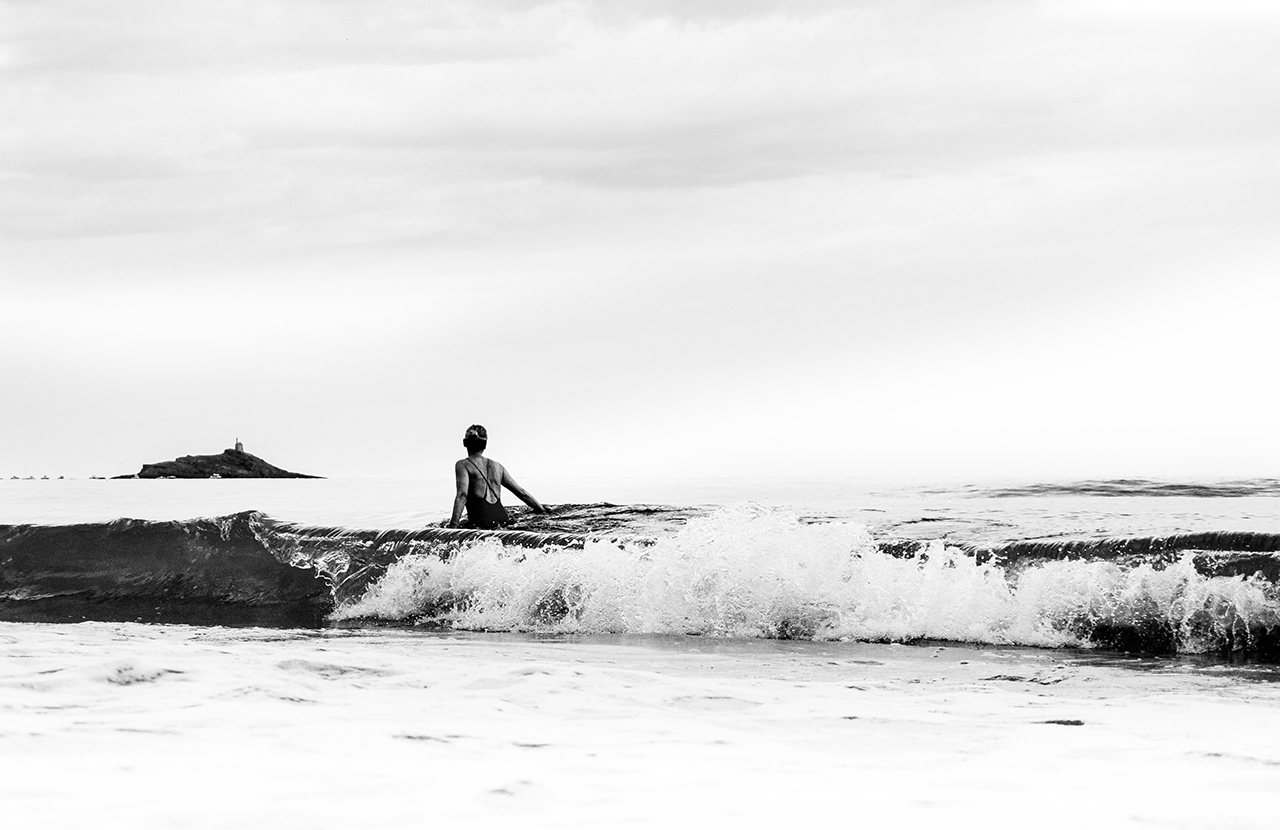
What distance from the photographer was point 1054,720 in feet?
13.4

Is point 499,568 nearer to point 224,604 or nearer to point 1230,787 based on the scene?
point 224,604

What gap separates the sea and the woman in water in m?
1.51

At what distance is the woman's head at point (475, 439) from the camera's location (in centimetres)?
1265

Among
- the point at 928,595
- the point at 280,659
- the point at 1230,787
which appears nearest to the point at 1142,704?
→ the point at 1230,787

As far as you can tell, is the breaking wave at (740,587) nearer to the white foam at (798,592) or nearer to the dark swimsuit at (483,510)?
the white foam at (798,592)

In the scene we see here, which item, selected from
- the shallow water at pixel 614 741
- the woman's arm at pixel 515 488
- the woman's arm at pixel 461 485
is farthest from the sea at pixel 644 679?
the woman's arm at pixel 515 488

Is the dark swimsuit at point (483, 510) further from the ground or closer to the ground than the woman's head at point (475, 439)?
closer to the ground

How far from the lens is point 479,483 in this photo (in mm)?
12562

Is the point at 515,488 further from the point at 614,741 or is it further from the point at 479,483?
the point at 614,741

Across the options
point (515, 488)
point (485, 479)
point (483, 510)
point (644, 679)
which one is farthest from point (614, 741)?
point (515, 488)

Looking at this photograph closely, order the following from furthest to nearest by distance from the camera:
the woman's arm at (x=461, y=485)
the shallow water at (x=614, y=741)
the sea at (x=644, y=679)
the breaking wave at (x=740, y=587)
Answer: the woman's arm at (x=461, y=485) < the breaking wave at (x=740, y=587) < the sea at (x=644, y=679) < the shallow water at (x=614, y=741)

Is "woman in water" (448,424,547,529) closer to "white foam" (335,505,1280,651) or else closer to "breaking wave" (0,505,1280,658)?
"breaking wave" (0,505,1280,658)

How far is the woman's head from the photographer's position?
12648 mm

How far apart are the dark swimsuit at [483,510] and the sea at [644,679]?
155cm
